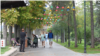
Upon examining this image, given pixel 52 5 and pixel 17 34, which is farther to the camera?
pixel 17 34

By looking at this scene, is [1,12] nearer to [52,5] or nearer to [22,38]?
[22,38]

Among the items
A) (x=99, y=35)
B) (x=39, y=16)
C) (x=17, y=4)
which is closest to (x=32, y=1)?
(x=39, y=16)

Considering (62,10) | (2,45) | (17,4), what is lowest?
(2,45)

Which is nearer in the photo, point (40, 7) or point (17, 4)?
point (17, 4)

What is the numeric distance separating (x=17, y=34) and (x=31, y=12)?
9.93 metres

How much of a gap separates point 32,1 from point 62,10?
459 cm

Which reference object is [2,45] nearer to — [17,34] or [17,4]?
[17,4]

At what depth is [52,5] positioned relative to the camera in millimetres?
26125

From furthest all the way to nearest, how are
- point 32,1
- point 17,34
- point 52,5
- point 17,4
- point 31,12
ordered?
point 17,34, point 52,5, point 31,12, point 32,1, point 17,4

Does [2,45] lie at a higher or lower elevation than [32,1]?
lower

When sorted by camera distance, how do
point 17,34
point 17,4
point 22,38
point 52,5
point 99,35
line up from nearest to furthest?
point 17,4 → point 22,38 → point 52,5 → point 17,34 → point 99,35

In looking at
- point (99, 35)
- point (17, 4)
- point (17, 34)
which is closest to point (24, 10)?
point (17, 34)

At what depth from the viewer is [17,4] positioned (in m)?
7.96

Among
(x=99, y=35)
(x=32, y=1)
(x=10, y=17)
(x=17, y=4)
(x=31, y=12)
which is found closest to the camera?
(x=17, y=4)
